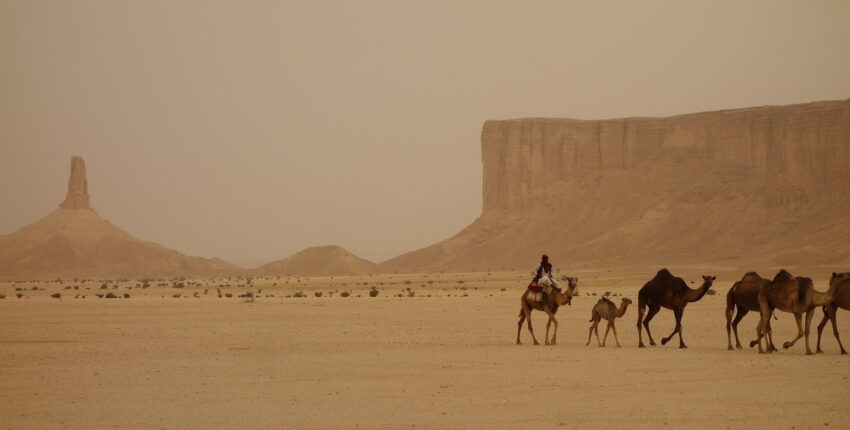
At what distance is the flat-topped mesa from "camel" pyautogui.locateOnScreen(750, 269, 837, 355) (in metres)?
127

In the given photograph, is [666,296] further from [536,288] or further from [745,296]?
[536,288]

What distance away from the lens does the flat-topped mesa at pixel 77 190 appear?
13888 cm

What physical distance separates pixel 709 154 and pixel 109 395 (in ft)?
335

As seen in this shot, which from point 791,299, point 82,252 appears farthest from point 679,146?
point 791,299

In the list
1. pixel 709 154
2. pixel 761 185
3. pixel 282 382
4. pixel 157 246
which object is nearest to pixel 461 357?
pixel 282 382

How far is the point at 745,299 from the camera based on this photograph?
22359mm

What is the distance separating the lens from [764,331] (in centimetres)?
2127

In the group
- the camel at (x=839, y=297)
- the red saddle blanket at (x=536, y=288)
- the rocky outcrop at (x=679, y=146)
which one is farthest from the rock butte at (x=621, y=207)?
the camel at (x=839, y=297)

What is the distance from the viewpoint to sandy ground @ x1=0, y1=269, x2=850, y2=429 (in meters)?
13.8

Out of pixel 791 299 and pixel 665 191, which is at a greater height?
pixel 665 191

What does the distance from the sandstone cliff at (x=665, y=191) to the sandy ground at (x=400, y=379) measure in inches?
2505

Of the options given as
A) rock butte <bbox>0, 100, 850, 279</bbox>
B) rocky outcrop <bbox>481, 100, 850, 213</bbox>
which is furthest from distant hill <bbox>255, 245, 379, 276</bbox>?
rocky outcrop <bbox>481, 100, 850, 213</bbox>

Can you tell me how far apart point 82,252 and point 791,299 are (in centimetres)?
11530

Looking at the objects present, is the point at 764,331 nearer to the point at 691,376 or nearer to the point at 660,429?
the point at 691,376
